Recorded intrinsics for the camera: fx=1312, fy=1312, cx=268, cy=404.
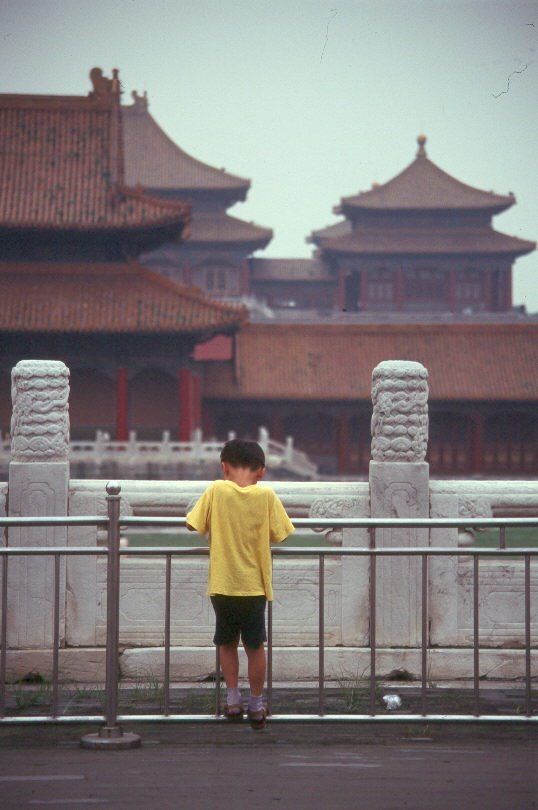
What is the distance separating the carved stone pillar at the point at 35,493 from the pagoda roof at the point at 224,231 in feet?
106

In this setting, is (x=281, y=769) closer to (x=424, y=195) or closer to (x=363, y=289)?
(x=363, y=289)

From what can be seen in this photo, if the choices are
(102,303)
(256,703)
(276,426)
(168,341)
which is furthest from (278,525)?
(276,426)

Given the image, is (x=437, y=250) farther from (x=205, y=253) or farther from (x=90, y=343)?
(x=90, y=343)

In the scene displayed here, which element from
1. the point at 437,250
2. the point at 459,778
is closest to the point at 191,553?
the point at 459,778

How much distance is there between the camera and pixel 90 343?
23.9 metres

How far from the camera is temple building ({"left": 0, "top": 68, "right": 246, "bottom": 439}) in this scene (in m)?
23.2

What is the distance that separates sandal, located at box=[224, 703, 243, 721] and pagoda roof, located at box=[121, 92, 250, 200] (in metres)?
35.1

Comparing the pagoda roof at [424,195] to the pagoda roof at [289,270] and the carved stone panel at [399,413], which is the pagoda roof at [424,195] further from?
the carved stone panel at [399,413]

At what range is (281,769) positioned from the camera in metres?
3.87

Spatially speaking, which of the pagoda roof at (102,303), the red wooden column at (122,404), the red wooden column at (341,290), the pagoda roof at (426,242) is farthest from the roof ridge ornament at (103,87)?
the red wooden column at (341,290)

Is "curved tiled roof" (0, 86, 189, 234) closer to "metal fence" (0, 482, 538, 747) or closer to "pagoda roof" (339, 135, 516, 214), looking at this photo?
"pagoda roof" (339, 135, 516, 214)

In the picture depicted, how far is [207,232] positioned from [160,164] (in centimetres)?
364

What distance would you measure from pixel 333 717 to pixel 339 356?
22.9 metres

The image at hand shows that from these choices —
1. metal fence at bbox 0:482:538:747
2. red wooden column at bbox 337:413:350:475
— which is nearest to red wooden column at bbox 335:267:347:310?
red wooden column at bbox 337:413:350:475
